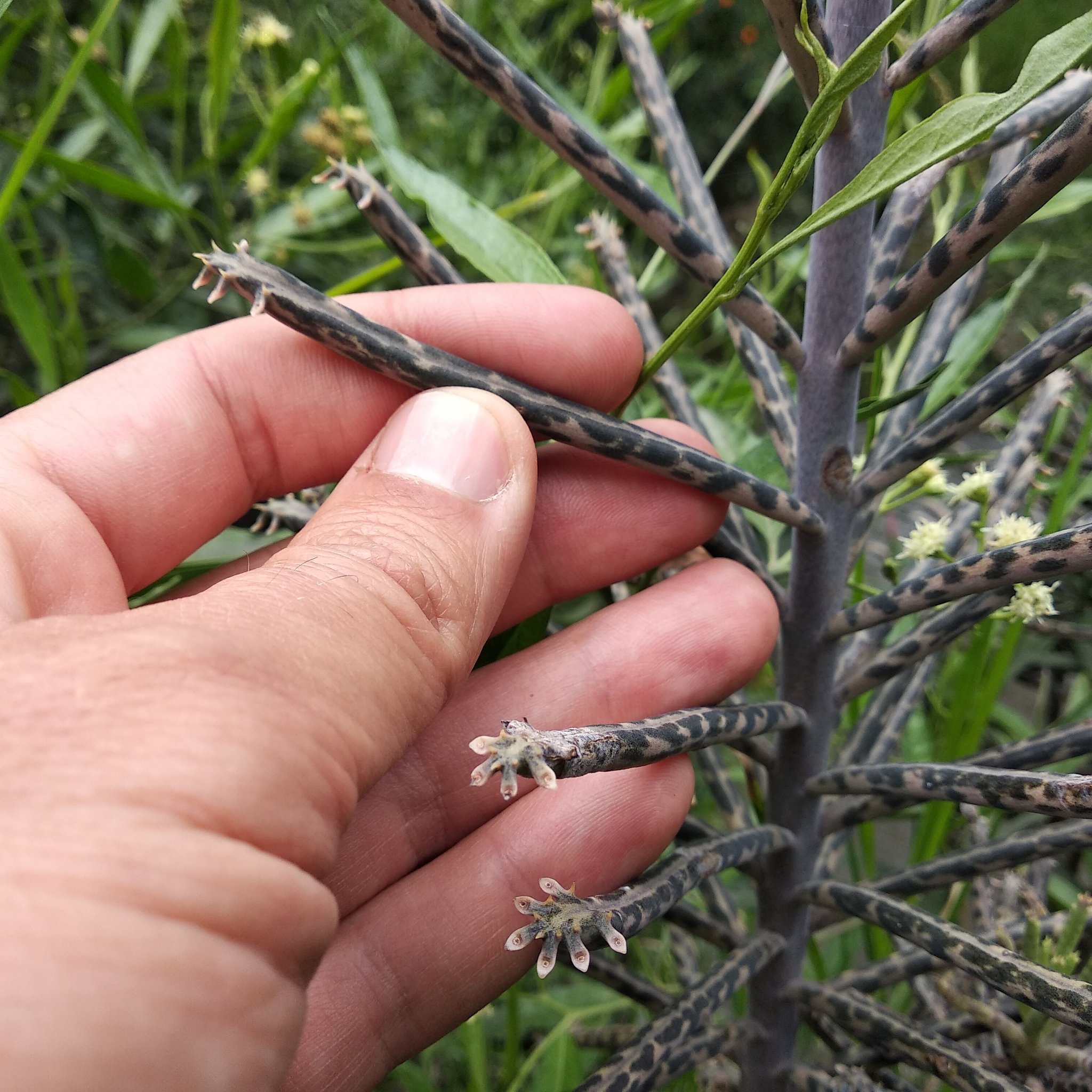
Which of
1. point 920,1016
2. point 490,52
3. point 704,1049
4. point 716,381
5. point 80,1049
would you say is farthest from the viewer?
point 716,381

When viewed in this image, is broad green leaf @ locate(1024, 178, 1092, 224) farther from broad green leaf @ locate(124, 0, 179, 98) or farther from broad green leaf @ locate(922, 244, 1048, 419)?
broad green leaf @ locate(124, 0, 179, 98)

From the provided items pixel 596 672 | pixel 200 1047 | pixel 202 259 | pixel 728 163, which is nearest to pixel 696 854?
pixel 596 672

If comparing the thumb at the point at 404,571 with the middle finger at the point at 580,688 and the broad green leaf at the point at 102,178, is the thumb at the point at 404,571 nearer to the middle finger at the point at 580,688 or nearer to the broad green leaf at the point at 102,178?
the middle finger at the point at 580,688

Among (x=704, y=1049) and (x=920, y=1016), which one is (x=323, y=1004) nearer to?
(x=704, y=1049)

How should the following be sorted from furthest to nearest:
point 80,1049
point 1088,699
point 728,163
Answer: point 728,163, point 1088,699, point 80,1049

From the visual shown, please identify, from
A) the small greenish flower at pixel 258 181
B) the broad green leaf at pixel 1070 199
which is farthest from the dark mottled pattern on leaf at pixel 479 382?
the small greenish flower at pixel 258 181
